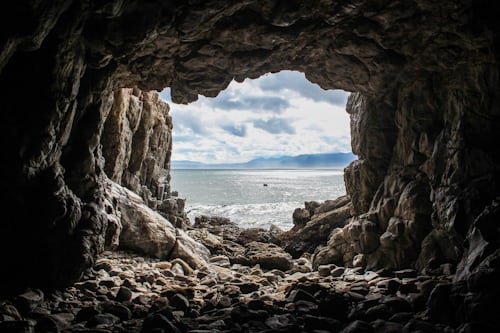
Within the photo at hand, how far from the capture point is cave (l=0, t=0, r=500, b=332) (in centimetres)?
796

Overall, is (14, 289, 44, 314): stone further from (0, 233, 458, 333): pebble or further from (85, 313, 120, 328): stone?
(85, 313, 120, 328): stone

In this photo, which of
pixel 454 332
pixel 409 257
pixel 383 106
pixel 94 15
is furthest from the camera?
pixel 383 106

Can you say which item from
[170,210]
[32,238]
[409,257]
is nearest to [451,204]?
[409,257]

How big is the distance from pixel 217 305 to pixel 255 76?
1023 centimetres

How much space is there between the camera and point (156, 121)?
96.1 feet

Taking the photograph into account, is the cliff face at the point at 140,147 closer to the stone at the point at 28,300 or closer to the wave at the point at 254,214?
the stone at the point at 28,300

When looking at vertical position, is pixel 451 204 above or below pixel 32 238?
above

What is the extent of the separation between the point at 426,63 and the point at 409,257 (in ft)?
24.4

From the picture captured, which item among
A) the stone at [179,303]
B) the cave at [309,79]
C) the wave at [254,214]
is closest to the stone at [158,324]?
the stone at [179,303]

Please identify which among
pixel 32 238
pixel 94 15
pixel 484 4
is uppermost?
pixel 484 4

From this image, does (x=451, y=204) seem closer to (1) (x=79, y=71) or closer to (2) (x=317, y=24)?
(2) (x=317, y=24)

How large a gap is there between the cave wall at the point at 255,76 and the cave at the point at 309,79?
0.15 feet

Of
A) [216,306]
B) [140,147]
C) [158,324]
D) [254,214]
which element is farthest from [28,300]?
[254,214]

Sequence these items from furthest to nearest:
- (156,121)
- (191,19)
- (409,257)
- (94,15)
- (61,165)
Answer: (156,121) → (409,257) → (61,165) → (191,19) → (94,15)
